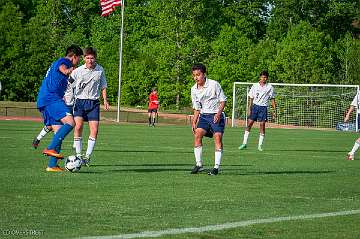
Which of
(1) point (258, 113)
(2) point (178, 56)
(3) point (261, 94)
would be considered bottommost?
(1) point (258, 113)

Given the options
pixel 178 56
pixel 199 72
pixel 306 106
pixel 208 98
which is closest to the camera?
pixel 199 72

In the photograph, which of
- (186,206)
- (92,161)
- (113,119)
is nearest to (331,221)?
(186,206)

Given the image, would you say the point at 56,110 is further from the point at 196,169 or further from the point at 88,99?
the point at 196,169

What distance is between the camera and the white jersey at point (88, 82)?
18.0 m

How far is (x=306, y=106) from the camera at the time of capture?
195ft

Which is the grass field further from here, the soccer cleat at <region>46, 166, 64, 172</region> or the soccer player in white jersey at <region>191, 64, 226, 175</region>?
the soccer player in white jersey at <region>191, 64, 226, 175</region>

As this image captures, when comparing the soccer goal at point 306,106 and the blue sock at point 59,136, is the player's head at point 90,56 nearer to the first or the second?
the blue sock at point 59,136

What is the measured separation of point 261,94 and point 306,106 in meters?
32.9

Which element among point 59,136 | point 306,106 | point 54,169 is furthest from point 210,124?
point 306,106

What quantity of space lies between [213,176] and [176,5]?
61011 millimetres

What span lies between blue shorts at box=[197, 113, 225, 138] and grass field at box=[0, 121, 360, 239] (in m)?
0.80

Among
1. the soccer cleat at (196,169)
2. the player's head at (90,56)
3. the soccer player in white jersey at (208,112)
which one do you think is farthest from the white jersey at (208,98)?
the player's head at (90,56)

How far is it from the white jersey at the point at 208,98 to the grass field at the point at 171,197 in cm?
111

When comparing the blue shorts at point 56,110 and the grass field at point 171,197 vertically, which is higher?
the blue shorts at point 56,110
